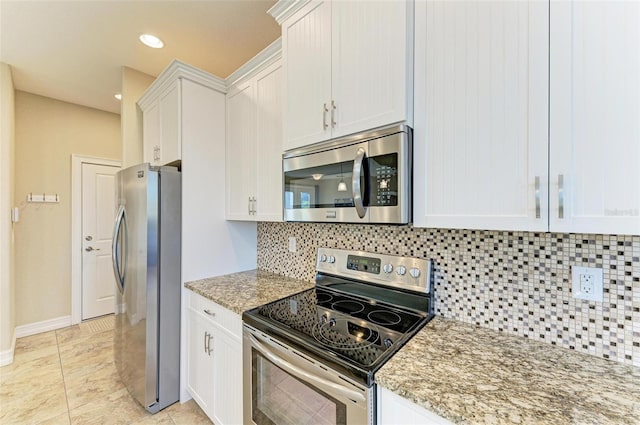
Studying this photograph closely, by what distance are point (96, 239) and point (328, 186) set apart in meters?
3.85

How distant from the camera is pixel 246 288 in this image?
1.87 meters

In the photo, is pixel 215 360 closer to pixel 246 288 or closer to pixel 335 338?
pixel 246 288

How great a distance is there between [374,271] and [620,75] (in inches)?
46.8

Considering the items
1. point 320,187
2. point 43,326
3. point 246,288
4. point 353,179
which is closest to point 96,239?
point 43,326

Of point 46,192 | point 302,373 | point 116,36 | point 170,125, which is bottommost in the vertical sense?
point 302,373

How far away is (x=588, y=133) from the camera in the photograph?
784mm

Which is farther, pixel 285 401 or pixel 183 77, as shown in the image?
pixel 183 77

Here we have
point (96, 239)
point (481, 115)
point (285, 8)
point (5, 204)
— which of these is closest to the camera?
point (481, 115)

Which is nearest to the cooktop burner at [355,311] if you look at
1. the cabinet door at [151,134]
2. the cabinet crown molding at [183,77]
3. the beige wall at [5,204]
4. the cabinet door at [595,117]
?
the cabinet door at [595,117]

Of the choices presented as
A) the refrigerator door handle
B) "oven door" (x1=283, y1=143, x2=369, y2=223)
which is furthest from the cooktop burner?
the refrigerator door handle

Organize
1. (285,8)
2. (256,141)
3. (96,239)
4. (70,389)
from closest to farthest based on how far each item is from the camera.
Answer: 1. (285,8)
2. (256,141)
3. (70,389)
4. (96,239)

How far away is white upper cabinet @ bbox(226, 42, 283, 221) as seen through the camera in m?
1.80

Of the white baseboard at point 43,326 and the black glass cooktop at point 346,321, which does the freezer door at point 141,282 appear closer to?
the black glass cooktop at point 346,321

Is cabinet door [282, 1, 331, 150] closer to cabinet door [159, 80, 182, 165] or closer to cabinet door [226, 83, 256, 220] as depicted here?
cabinet door [226, 83, 256, 220]
